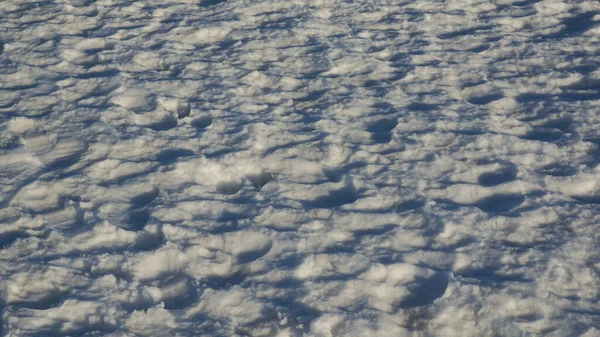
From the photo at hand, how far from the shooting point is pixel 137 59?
5.25m

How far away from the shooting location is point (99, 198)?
3.71 m

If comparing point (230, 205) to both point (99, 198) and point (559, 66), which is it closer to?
point (99, 198)

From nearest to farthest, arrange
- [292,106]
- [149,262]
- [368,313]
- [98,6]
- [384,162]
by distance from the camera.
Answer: [368,313] < [149,262] < [384,162] < [292,106] < [98,6]

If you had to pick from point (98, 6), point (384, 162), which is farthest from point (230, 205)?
point (98, 6)

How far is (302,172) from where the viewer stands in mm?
3963

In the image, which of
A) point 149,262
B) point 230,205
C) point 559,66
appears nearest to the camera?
point 149,262

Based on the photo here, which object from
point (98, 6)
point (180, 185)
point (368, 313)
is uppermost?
point (98, 6)

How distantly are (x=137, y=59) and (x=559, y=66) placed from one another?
11.2 feet

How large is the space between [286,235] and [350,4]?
344 centimetres

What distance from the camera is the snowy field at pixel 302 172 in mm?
3051

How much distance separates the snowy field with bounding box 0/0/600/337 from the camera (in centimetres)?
305

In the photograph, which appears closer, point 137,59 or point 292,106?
point 292,106

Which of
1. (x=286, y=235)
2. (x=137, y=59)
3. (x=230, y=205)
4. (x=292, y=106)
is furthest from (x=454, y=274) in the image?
(x=137, y=59)

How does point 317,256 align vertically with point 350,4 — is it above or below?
below
